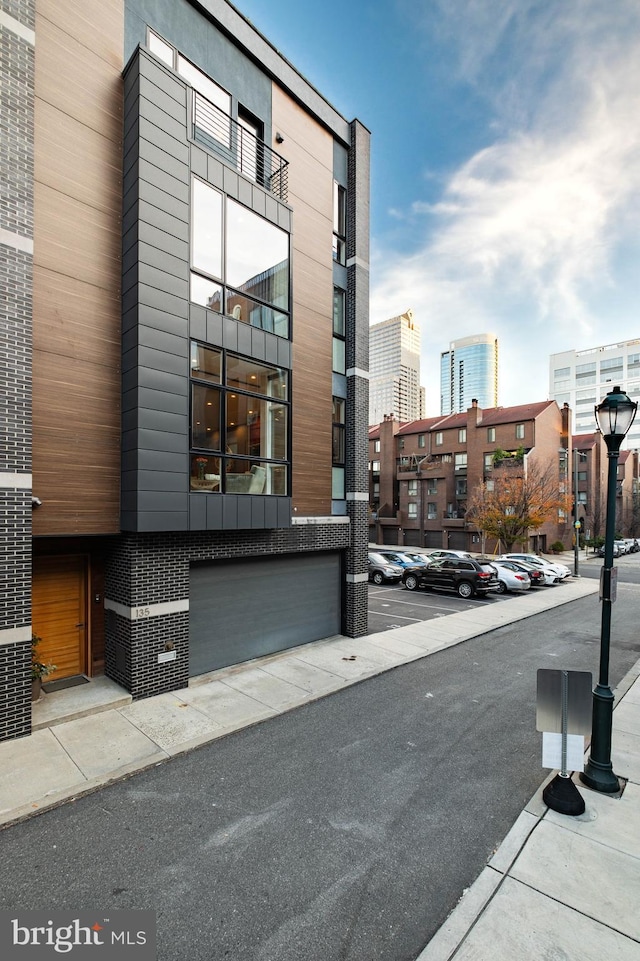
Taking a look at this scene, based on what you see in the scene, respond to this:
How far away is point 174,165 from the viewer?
345 inches

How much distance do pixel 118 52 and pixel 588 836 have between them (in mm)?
14362

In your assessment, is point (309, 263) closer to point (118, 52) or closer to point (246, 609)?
point (118, 52)

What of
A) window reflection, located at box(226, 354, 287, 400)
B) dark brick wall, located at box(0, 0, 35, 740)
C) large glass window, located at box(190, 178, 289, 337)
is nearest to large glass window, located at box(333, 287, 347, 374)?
large glass window, located at box(190, 178, 289, 337)

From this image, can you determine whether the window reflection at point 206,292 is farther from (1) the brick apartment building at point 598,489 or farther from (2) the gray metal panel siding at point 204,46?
(1) the brick apartment building at point 598,489

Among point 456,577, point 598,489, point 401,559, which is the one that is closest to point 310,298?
point 456,577

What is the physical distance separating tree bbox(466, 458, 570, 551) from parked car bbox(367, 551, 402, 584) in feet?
43.9

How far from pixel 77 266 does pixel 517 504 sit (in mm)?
31976

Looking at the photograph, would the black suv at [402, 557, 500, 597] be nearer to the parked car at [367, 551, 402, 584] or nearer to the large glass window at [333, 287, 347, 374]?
the parked car at [367, 551, 402, 584]

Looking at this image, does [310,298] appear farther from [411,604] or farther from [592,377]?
[592,377]

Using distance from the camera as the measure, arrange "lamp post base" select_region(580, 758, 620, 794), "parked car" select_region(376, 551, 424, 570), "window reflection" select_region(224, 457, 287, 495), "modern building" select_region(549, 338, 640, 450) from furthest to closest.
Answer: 1. "modern building" select_region(549, 338, 640, 450)
2. "parked car" select_region(376, 551, 424, 570)
3. "window reflection" select_region(224, 457, 287, 495)
4. "lamp post base" select_region(580, 758, 620, 794)

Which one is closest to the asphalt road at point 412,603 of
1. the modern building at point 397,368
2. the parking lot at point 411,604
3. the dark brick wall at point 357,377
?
the parking lot at point 411,604

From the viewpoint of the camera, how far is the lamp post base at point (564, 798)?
5.30m

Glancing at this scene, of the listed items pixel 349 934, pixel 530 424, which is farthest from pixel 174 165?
pixel 530 424

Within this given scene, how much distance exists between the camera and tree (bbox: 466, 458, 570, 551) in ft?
108
